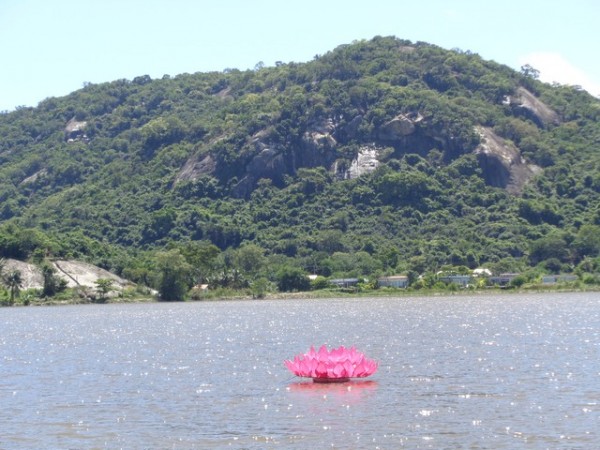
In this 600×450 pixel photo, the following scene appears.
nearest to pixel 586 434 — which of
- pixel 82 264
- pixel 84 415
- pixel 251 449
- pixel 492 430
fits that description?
pixel 492 430

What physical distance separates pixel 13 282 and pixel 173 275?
82.1 feet

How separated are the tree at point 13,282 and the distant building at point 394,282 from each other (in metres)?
61.8

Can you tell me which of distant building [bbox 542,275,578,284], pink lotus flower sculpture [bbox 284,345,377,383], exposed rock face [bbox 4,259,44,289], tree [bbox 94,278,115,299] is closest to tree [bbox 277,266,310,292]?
tree [bbox 94,278,115,299]

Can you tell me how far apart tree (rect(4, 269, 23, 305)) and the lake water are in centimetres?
8022

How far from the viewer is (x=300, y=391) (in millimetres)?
47781

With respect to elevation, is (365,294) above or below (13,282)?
below

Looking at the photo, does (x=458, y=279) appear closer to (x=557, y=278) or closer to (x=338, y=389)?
(x=557, y=278)

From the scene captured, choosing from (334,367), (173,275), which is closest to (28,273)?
(173,275)

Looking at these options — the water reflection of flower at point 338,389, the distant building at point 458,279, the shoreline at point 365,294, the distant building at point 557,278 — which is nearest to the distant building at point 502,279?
the distant building at point 458,279

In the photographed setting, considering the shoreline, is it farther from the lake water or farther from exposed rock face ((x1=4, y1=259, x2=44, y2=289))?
the lake water

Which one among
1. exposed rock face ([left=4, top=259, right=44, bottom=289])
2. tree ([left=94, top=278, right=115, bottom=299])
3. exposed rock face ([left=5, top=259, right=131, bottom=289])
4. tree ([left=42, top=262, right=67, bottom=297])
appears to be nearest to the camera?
tree ([left=42, top=262, right=67, bottom=297])

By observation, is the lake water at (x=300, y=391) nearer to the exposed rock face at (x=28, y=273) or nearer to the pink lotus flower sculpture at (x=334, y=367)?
the pink lotus flower sculpture at (x=334, y=367)

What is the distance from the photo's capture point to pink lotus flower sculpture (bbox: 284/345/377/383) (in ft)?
164

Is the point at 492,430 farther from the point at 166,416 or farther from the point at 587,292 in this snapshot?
the point at 587,292
